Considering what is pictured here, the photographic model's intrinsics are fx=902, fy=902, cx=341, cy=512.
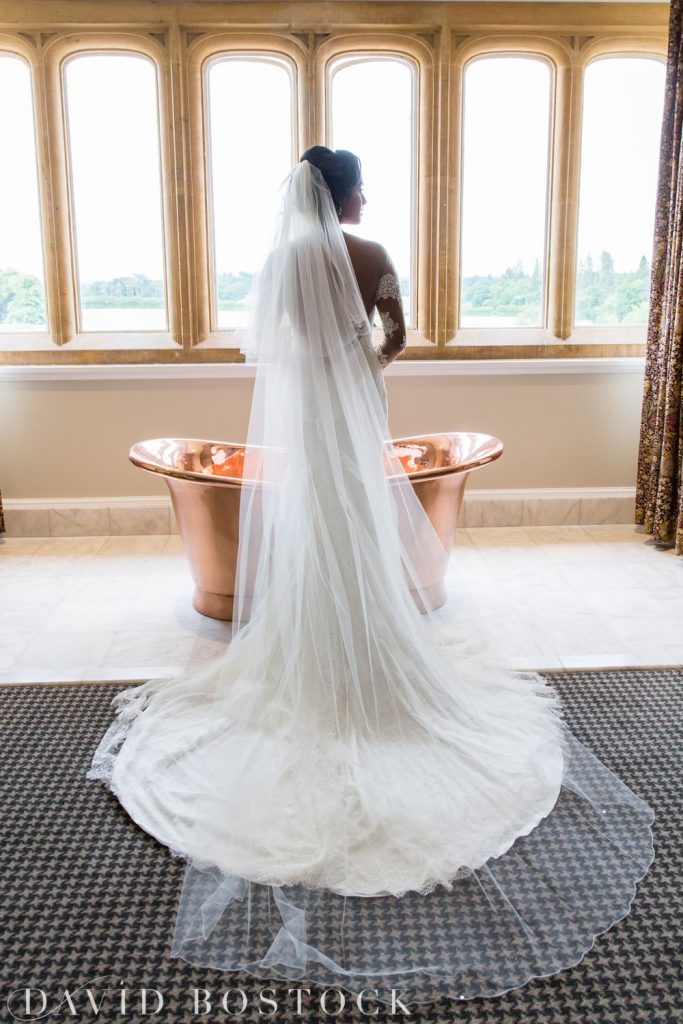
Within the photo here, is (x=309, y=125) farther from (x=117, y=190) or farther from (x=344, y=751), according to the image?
(x=344, y=751)

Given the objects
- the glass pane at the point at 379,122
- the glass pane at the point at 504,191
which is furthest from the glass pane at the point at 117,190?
the glass pane at the point at 504,191

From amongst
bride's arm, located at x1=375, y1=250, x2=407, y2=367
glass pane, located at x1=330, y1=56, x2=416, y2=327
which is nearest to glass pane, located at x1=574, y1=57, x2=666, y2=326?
glass pane, located at x1=330, y1=56, x2=416, y2=327

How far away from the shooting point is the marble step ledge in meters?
5.04

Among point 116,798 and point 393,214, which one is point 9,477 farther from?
point 116,798

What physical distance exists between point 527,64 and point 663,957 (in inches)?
176

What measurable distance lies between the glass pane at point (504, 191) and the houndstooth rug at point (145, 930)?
2.93 m

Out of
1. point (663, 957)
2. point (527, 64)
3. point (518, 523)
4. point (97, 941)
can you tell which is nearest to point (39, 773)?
point (97, 941)

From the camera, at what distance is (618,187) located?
4.95 meters

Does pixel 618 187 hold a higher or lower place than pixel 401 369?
higher

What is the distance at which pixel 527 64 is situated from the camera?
4820 mm

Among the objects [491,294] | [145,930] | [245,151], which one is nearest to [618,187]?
[491,294]

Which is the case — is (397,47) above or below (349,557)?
above

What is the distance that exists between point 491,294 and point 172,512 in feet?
7.10

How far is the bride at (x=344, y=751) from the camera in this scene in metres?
1.89
